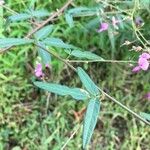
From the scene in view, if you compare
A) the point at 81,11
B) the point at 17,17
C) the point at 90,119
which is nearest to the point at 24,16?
the point at 17,17

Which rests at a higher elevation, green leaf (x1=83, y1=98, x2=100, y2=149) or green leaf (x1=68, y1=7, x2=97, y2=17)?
green leaf (x1=68, y1=7, x2=97, y2=17)

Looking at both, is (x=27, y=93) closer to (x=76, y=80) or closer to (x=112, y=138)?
(x=76, y=80)

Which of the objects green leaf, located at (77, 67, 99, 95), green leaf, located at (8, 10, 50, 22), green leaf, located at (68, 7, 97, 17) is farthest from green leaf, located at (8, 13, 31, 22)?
green leaf, located at (77, 67, 99, 95)

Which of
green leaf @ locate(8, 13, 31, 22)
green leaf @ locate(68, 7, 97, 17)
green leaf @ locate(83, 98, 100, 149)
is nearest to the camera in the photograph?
green leaf @ locate(83, 98, 100, 149)

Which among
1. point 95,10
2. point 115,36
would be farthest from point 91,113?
point 115,36

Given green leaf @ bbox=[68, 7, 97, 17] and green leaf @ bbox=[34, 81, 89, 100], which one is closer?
green leaf @ bbox=[34, 81, 89, 100]

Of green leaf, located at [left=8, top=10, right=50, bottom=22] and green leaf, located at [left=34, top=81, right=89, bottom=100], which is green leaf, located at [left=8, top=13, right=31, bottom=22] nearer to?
green leaf, located at [left=8, top=10, right=50, bottom=22]

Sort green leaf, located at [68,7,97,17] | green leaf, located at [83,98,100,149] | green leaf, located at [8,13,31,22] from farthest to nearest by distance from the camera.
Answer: green leaf, located at [68,7,97,17]
green leaf, located at [8,13,31,22]
green leaf, located at [83,98,100,149]

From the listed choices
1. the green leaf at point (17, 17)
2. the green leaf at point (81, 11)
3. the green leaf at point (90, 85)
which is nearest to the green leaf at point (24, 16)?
the green leaf at point (17, 17)

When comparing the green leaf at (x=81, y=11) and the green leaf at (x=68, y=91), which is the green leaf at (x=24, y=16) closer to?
the green leaf at (x=81, y=11)
